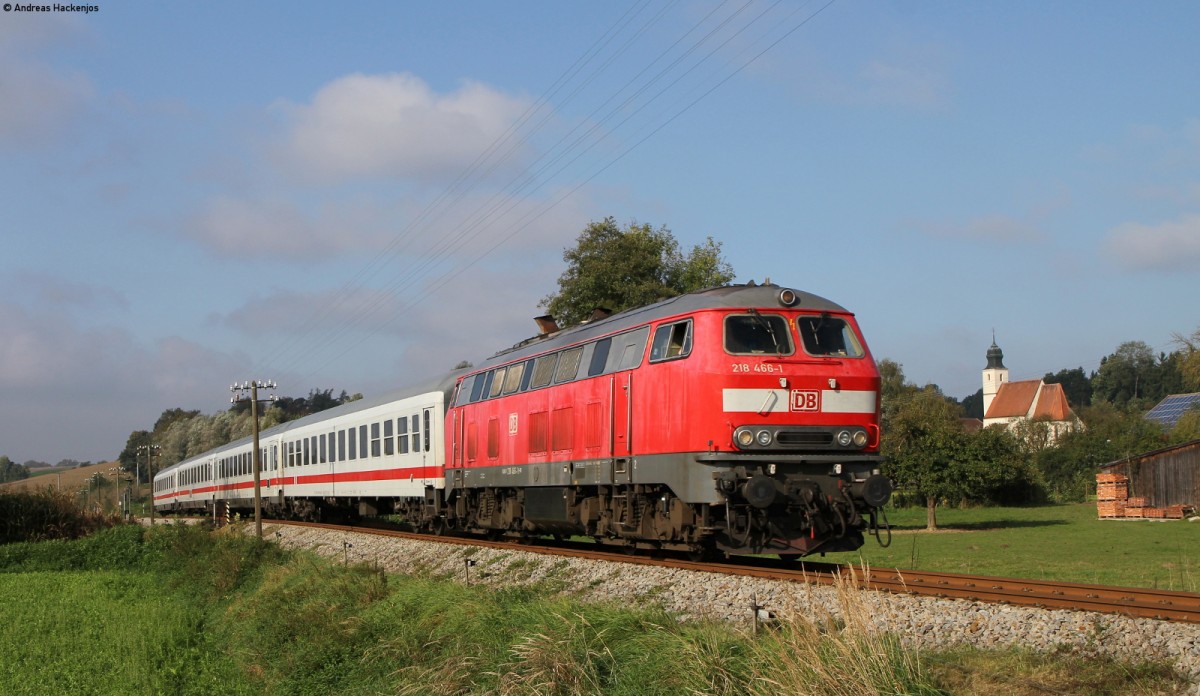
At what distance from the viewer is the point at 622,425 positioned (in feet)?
56.8

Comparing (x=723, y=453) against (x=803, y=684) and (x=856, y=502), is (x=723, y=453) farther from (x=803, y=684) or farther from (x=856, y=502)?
(x=803, y=684)

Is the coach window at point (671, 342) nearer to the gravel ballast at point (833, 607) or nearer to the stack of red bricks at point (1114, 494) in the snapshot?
the gravel ballast at point (833, 607)

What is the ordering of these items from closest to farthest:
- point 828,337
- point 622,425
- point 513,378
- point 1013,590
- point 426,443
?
point 1013,590, point 828,337, point 622,425, point 513,378, point 426,443

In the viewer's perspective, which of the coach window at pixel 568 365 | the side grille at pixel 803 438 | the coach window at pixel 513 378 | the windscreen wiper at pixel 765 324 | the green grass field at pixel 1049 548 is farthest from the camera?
the coach window at pixel 513 378

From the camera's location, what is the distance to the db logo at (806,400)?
49.8 ft

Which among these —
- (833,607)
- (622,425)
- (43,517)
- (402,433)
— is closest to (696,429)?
(622,425)

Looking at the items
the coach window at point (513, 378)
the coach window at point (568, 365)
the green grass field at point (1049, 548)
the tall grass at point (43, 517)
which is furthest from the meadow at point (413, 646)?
the tall grass at point (43, 517)

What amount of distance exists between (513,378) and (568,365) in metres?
3.08

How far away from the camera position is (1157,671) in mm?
7906

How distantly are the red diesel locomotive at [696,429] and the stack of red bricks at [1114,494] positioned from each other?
34.0m

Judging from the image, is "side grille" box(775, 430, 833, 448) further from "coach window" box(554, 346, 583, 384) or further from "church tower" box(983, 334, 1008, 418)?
"church tower" box(983, 334, 1008, 418)

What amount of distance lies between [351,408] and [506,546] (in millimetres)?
15976

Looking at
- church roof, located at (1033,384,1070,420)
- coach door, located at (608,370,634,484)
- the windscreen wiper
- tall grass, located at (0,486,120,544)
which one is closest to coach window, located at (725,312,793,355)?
the windscreen wiper

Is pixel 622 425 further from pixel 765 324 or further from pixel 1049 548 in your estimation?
pixel 1049 548
